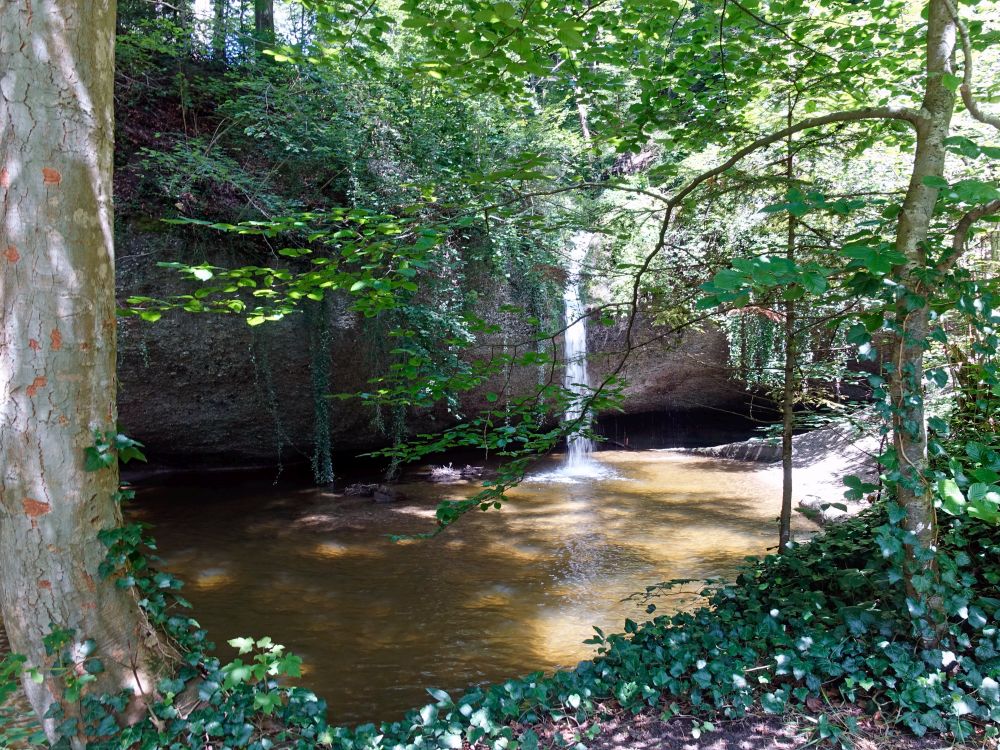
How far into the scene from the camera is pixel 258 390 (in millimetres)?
8367

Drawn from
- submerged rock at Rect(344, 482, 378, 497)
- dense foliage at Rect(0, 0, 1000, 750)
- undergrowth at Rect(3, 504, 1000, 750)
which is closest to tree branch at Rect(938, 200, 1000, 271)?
dense foliage at Rect(0, 0, 1000, 750)

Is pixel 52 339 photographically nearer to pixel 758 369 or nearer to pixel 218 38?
pixel 758 369

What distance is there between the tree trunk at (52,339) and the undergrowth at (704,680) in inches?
5.1

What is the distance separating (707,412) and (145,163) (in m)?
10.1

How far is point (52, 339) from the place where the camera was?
2.07 meters

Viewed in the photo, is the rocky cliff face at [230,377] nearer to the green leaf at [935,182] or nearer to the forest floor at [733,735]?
the green leaf at [935,182]

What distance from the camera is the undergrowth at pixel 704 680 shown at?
83.6 inches

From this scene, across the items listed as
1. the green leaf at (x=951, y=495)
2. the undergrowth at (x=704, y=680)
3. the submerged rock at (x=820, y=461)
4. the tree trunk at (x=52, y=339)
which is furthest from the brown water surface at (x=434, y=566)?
the green leaf at (x=951, y=495)

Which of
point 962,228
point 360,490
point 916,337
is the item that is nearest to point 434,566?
point 360,490

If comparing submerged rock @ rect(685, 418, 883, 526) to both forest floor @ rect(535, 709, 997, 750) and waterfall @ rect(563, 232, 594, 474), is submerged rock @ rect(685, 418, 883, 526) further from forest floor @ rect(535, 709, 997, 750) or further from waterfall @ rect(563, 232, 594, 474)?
forest floor @ rect(535, 709, 997, 750)

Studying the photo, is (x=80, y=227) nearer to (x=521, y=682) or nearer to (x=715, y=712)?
(x=521, y=682)

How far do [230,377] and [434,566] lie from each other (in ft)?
13.6

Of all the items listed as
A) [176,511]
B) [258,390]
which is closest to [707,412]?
[258,390]

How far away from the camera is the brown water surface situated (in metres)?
4.04
